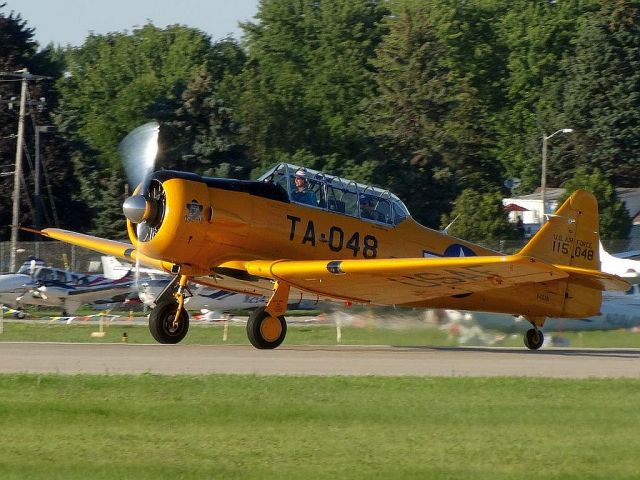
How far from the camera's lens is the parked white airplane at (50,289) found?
3359 centimetres

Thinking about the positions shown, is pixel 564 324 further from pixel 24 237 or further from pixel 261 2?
pixel 261 2

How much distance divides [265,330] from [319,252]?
4.86 ft

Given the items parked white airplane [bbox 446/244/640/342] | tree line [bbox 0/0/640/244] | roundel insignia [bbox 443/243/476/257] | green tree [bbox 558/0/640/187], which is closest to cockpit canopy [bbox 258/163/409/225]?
roundel insignia [bbox 443/243/476/257]

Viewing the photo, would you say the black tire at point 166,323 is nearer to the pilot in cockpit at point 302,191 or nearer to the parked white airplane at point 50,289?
the pilot in cockpit at point 302,191

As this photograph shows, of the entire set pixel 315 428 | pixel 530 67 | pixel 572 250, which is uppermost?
pixel 530 67

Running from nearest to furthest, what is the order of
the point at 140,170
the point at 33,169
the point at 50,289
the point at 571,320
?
1. the point at 140,170
2. the point at 571,320
3. the point at 50,289
4. the point at 33,169

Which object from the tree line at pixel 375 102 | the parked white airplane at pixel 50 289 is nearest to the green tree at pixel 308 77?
the tree line at pixel 375 102

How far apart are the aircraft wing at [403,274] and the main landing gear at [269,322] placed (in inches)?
10.6

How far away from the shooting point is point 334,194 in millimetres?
17359

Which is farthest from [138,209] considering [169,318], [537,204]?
[537,204]

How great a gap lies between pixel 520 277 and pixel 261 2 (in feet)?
264

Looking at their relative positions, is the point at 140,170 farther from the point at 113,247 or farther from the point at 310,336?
the point at 310,336

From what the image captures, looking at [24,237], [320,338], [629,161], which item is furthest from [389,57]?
[320,338]

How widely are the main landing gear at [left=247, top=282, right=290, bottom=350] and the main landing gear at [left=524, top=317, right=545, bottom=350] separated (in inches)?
169
